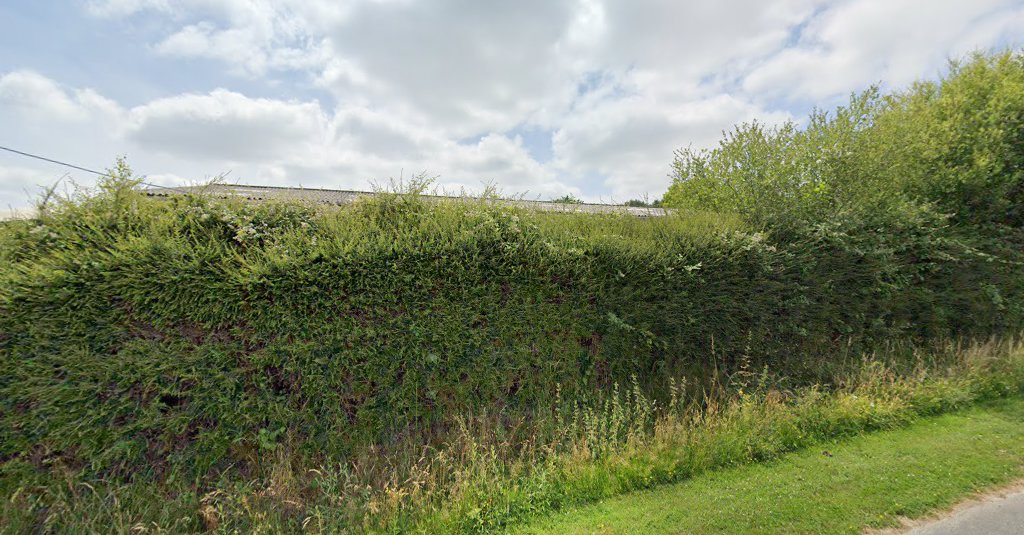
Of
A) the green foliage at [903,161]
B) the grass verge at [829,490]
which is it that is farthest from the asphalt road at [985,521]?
the green foliage at [903,161]

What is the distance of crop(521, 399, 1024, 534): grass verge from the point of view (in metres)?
2.92

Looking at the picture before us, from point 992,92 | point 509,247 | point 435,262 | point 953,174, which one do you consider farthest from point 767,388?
point 992,92

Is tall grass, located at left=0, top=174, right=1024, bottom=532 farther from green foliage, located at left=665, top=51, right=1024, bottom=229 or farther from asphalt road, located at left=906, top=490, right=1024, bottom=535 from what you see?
green foliage, located at left=665, top=51, right=1024, bottom=229

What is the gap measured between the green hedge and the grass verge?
4.86ft

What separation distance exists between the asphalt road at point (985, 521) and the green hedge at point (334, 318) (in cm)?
245

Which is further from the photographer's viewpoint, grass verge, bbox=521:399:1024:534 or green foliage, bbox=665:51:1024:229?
green foliage, bbox=665:51:1024:229

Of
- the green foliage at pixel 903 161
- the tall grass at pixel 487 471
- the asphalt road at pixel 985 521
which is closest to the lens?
the asphalt road at pixel 985 521

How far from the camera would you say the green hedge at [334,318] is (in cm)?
327

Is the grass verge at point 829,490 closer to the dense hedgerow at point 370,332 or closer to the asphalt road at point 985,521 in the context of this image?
the asphalt road at point 985,521

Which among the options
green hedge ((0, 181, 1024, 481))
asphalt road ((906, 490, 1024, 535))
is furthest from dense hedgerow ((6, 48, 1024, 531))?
asphalt road ((906, 490, 1024, 535))

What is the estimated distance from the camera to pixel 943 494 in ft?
10.5

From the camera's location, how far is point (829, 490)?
3.27m

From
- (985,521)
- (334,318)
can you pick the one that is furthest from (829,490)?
(334,318)

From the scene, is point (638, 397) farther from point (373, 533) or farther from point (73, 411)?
point (73, 411)
